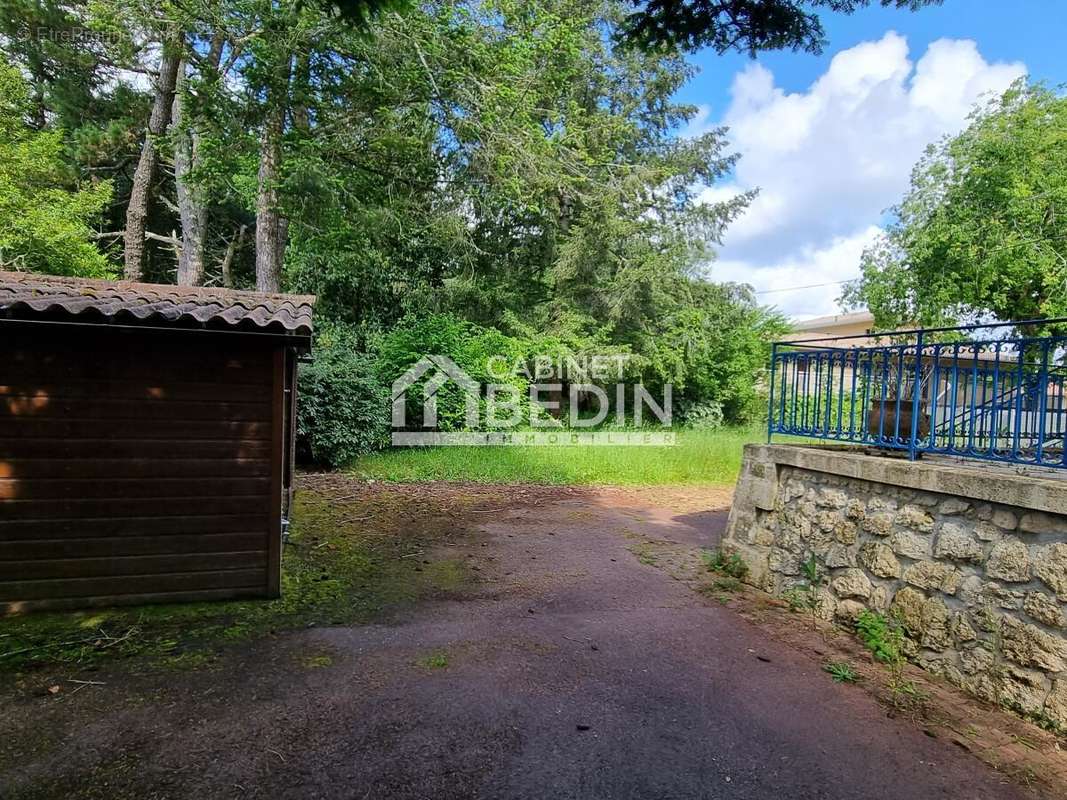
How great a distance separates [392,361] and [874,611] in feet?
31.8

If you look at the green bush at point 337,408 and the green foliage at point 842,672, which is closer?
the green foliage at point 842,672

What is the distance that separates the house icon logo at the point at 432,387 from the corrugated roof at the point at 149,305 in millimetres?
7050

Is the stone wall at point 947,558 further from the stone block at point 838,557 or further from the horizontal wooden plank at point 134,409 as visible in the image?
the horizontal wooden plank at point 134,409

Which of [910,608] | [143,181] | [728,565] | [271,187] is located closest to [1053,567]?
[910,608]

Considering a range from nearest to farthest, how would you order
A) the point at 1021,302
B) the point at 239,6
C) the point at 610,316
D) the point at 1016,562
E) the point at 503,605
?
the point at 1016,562 < the point at 503,605 < the point at 239,6 < the point at 1021,302 < the point at 610,316

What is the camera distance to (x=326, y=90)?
9992 millimetres

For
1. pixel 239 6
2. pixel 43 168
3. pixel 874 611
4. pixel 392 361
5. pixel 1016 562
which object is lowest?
pixel 874 611

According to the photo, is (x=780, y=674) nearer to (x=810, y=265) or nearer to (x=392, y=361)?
(x=392, y=361)

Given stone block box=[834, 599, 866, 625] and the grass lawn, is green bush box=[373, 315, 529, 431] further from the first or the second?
stone block box=[834, 599, 866, 625]

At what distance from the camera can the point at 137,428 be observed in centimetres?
402

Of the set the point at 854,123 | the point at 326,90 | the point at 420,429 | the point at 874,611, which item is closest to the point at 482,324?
the point at 420,429

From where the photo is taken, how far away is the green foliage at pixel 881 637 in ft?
11.3

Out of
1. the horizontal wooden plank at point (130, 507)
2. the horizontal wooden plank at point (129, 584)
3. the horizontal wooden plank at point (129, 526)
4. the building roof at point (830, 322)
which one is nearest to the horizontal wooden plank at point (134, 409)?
the horizontal wooden plank at point (130, 507)

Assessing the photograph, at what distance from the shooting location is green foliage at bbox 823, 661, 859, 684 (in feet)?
10.6
